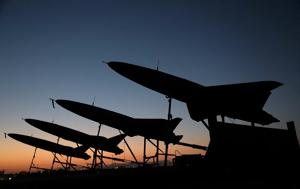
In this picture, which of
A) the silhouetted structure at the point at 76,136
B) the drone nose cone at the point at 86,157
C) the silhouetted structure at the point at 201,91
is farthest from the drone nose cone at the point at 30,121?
the silhouetted structure at the point at 201,91

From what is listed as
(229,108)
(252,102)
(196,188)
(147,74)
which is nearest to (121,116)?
(147,74)

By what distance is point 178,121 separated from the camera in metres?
18.6

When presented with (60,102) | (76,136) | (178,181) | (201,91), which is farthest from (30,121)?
(178,181)

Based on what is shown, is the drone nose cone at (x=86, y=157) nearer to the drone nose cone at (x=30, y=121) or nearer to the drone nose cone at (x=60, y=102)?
the drone nose cone at (x=30, y=121)

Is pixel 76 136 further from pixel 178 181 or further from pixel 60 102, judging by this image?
pixel 178 181

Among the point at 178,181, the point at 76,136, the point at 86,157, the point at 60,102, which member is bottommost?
the point at 178,181

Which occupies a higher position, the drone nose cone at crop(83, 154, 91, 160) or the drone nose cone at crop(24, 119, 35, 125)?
the drone nose cone at crop(24, 119, 35, 125)

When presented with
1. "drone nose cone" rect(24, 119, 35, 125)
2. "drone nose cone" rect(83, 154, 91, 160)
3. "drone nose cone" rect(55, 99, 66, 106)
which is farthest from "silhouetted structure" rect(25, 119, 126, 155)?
"drone nose cone" rect(83, 154, 91, 160)

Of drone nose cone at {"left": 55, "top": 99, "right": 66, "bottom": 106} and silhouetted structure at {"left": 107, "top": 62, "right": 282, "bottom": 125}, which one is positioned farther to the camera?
drone nose cone at {"left": 55, "top": 99, "right": 66, "bottom": 106}

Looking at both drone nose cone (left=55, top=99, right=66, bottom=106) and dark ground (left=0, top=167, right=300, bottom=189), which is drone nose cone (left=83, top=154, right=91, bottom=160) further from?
dark ground (left=0, top=167, right=300, bottom=189)

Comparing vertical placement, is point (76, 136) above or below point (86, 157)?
above

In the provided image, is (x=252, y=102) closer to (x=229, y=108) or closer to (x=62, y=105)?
(x=229, y=108)

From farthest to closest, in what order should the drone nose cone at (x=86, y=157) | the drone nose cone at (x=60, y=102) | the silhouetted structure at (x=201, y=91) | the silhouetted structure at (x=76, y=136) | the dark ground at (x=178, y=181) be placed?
1. the drone nose cone at (x=86, y=157)
2. the silhouetted structure at (x=76, y=136)
3. the drone nose cone at (x=60, y=102)
4. the silhouetted structure at (x=201, y=91)
5. the dark ground at (x=178, y=181)

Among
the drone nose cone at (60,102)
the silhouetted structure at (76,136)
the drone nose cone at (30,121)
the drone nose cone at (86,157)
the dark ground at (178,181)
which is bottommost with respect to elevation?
the dark ground at (178,181)
